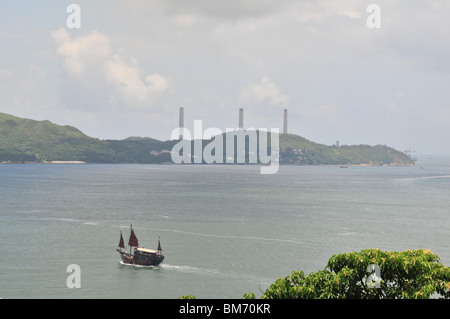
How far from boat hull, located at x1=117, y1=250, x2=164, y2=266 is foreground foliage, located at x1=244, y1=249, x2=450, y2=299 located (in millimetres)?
56837

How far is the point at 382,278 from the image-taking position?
100 feet

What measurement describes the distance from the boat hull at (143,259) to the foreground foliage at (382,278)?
56.8 m

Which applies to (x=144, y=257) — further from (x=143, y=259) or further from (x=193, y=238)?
(x=193, y=238)

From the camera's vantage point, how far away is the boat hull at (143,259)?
8694 cm

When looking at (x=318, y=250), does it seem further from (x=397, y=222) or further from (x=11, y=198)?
(x=11, y=198)

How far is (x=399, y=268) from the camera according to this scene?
29969 millimetres

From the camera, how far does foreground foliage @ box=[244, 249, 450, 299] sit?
97.0ft

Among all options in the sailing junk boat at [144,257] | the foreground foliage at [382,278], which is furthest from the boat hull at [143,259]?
the foreground foliage at [382,278]

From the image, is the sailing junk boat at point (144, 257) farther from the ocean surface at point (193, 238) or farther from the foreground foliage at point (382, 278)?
the foreground foliage at point (382, 278)

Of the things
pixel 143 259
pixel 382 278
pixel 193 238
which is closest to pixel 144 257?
pixel 143 259

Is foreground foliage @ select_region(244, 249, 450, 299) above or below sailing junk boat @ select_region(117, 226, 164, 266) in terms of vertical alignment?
above

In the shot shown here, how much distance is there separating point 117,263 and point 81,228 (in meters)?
33.8

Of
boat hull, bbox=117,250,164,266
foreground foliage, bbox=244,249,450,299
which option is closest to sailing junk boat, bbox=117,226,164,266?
boat hull, bbox=117,250,164,266

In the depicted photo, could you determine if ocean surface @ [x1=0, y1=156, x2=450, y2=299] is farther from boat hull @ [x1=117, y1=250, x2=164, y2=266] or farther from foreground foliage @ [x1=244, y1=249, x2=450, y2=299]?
foreground foliage @ [x1=244, y1=249, x2=450, y2=299]
